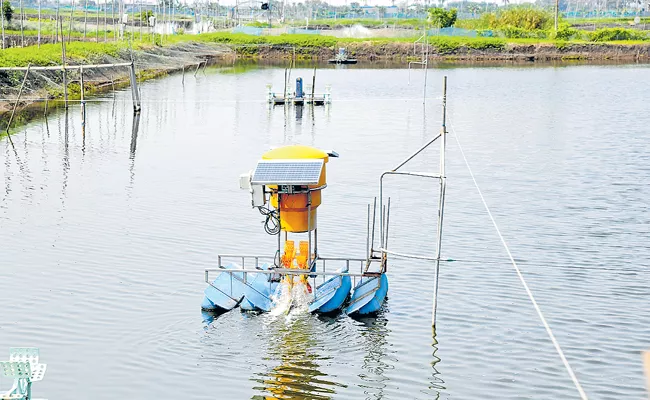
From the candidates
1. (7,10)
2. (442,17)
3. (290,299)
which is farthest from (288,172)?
(442,17)

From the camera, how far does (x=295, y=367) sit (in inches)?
610

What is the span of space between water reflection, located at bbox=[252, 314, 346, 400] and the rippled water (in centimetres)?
4

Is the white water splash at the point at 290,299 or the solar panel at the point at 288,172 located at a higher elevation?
the solar panel at the point at 288,172

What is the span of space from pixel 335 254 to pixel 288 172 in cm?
521

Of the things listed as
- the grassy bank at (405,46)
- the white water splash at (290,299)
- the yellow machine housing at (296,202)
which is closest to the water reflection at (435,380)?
A: the white water splash at (290,299)

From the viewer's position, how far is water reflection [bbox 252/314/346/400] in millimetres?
14648

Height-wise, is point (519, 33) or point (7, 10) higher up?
point (7, 10)

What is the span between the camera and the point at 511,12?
14562 cm

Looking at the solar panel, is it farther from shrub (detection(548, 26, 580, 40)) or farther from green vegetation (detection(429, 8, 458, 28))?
green vegetation (detection(429, 8, 458, 28))

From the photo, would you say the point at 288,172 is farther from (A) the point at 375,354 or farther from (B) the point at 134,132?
(B) the point at 134,132

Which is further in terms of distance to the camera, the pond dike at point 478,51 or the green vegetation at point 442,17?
the green vegetation at point 442,17

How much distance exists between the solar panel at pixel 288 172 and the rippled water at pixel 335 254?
247 centimetres

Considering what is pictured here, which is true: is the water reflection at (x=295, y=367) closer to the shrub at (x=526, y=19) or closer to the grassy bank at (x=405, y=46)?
the grassy bank at (x=405, y=46)

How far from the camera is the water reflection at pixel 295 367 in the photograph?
1465 cm
